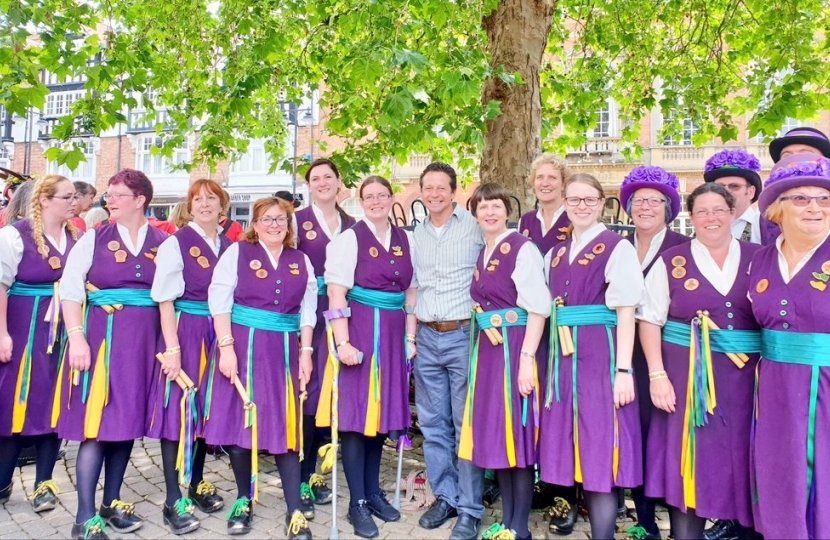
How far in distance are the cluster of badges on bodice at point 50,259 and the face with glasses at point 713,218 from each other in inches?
143

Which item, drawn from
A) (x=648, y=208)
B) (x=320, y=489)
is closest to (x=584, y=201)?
(x=648, y=208)

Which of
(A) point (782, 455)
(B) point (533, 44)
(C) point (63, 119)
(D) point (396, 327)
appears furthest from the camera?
(B) point (533, 44)

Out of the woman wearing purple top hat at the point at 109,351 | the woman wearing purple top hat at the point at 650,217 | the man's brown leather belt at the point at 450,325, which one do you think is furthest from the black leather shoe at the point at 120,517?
the woman wearing purple top hat at the point at 650,217

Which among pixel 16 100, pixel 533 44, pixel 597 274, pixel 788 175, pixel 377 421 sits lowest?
pixel 377 421

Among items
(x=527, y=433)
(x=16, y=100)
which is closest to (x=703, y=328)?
(x=527, y=433)

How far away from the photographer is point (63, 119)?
15.9 ft

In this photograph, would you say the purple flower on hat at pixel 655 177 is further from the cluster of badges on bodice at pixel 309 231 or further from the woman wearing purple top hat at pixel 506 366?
the cluster of badges on bodice at pixel 309 231

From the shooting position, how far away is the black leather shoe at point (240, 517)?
3.29 meters

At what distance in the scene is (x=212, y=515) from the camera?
3.56m

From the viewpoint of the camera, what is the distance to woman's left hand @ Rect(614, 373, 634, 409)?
2729mm

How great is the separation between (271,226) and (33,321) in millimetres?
1662

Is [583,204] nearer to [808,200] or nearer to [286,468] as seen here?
[808,200]

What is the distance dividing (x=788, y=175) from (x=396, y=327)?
6.97 feet

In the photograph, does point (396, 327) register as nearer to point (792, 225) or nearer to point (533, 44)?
point (792, 225)
